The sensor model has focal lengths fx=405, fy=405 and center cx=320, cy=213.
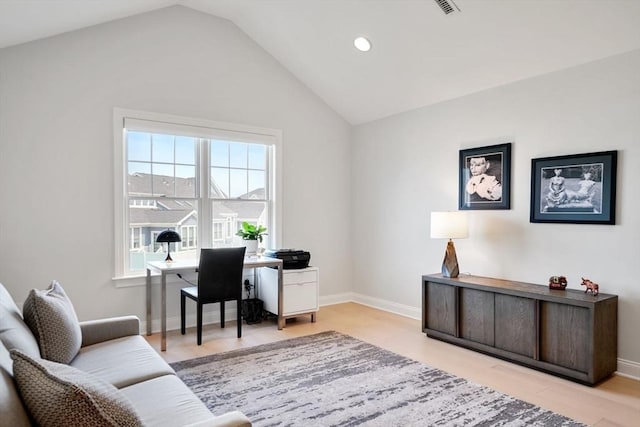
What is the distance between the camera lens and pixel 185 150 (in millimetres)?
4473

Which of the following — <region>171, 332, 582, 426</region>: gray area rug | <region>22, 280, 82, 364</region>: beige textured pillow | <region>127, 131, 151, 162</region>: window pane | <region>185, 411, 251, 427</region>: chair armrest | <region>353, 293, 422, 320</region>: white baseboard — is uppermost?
<region>127, 131, 151, 162</region>: window pane

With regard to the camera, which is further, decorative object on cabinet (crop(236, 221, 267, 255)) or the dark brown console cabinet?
decorative object on cabinet (crop(236, 221, 267, 255))

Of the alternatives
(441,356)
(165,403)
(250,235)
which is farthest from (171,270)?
(441,356)

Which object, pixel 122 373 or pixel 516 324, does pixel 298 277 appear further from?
pixel 122 373

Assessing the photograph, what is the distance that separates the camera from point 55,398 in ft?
3.63

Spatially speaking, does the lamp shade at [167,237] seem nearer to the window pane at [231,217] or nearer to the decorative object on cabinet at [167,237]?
the decorative object on cabinet at [167,237]

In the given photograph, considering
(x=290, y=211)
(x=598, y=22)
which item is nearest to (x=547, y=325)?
(x=598, y=22)

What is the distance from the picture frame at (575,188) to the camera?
3186mm

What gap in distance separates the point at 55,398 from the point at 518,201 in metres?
3.78

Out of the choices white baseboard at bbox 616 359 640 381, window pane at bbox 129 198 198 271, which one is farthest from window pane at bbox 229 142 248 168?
white baseboard at bbox 616 359 640 381

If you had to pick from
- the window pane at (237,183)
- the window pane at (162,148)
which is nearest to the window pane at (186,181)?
the window pane at (162,148)

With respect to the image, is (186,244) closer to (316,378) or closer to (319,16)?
(316,378)

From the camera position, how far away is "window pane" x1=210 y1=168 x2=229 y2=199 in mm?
4676

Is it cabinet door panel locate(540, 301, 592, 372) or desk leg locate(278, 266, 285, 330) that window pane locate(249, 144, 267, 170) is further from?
cabinet door panel locate(540, 301, 592, 372)
